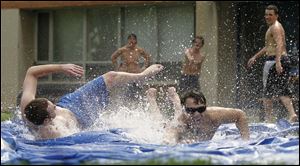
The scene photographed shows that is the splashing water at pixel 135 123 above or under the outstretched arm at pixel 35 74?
under

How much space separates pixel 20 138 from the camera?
866 centimetres

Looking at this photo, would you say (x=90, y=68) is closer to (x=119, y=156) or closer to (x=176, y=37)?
(x=176, y=37)

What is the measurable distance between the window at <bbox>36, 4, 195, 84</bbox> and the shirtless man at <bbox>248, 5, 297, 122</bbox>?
22.8 ft

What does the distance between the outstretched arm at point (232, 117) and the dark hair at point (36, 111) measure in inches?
69.9

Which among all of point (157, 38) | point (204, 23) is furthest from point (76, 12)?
point (204, 23)

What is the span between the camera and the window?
20.4 metres

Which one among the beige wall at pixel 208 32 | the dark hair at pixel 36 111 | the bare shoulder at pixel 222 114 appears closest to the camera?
the dark hair at pixel 36 111

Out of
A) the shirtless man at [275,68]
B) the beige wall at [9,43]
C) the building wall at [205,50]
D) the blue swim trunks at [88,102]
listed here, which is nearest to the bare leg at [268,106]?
the shirtless man at [275,68]

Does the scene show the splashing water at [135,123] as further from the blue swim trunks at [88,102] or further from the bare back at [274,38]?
the bare back at [274,38]

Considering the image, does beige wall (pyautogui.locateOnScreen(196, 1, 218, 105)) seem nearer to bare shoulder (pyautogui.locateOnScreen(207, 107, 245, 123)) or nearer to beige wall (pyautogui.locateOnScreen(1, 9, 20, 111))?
beige wall (pyautogui.locateOnScreen(1, 9, 20, 111))

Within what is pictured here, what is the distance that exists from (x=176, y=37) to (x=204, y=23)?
4.57 ft

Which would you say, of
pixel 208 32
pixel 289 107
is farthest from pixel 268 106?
pixel 208 32

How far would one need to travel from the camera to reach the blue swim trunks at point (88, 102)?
31.3ft

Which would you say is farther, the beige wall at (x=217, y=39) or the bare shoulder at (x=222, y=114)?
the beige wall at (x=217, y=39)
